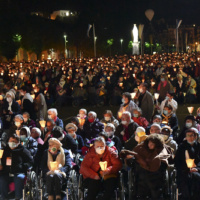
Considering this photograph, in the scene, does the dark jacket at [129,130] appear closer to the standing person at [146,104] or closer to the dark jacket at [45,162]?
the dark jacket at [45,162]

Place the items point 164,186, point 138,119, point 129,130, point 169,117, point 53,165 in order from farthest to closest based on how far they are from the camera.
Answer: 1. point 169,117
2. point 138,119
3. point 129,130
4. point 53,165
5. point 164,186

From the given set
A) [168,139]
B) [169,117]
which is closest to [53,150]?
[168,139]

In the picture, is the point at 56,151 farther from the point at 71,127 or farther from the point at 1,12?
the point at 1,12

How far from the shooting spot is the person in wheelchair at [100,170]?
341 inches

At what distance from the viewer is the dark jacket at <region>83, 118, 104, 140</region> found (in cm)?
1247

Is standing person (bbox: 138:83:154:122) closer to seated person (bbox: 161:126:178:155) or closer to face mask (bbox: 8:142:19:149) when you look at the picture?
seated person (bbox: 161:126:178:155)

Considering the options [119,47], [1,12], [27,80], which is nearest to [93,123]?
[27,80]

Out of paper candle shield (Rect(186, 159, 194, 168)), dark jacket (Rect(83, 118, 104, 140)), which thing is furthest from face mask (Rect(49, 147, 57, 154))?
dark jacket (Rect(83, 118, 104, 140))

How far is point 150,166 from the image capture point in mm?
8398

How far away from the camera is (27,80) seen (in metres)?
22.7

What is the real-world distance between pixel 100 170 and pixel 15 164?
152cm

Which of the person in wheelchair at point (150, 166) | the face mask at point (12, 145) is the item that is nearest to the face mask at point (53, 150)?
the face mask at point (12, 145)

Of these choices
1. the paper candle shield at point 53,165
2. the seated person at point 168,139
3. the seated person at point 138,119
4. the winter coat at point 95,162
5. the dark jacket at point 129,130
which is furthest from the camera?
the seated person at point 138,119

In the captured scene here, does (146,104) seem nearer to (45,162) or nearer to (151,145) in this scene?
(45,162)
